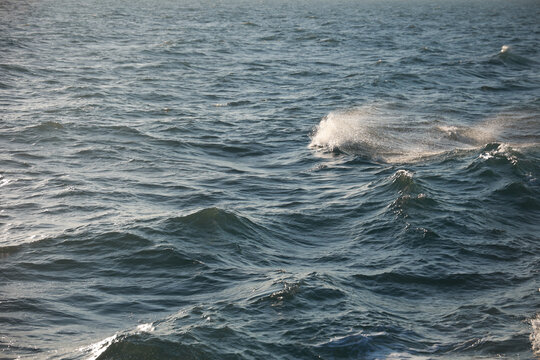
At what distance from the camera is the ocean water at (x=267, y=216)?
8.33 m

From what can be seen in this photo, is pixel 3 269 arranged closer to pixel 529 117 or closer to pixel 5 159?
pixel 5 159

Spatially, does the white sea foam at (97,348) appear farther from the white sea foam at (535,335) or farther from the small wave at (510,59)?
the small wave at (510,59)

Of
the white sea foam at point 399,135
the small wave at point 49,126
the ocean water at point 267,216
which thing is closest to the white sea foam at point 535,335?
the ocean water at point 267,216

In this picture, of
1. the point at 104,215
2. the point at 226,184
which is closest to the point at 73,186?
the point at 104,215

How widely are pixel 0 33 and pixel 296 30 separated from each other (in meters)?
22.4

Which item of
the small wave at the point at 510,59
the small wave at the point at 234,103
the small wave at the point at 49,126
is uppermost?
the small wave at the point at 49,126

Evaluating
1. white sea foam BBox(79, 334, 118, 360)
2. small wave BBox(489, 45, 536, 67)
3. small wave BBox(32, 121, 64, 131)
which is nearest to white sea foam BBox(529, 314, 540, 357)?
white sea foam BBox(79, 334, 118, 360)

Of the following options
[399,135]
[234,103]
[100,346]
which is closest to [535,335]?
[100,346]

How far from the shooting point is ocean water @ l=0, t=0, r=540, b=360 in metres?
8.33

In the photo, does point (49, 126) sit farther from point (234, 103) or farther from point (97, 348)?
point (97, 348)

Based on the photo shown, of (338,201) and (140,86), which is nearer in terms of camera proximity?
(338,201)

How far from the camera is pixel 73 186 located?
14016 mm

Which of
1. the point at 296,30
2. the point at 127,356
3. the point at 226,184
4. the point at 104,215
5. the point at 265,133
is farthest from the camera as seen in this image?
the point at 296,30

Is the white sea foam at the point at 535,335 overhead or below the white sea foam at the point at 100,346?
below
